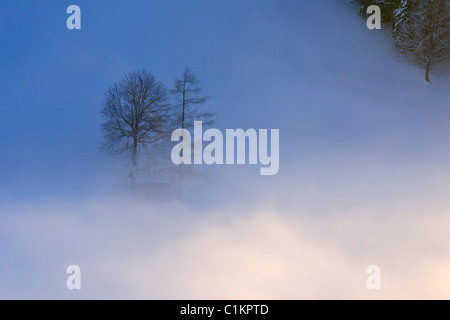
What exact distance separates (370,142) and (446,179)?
281cm

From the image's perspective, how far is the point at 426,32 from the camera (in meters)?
19.5

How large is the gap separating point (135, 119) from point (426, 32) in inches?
583

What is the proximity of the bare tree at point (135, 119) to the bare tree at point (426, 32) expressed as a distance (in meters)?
12.9

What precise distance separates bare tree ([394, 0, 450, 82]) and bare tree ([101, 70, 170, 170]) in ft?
42.5

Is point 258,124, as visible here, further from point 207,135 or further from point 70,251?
point 70,251

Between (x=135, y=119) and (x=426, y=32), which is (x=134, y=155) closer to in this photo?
(x=135, y=119)

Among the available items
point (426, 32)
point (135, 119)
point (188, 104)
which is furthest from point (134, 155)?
point (426, 32)

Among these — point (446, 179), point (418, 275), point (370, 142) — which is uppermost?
point (370, 142)

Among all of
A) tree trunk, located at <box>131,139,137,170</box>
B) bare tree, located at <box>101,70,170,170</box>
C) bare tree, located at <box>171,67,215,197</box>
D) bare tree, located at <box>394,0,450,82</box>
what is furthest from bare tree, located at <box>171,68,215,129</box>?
bare tree, located at <box>394,0,450,82</box>

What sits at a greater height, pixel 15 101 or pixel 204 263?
pixel 15 101

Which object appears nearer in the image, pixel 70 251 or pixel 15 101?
pixel 70 251

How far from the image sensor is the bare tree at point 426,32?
19297 mm

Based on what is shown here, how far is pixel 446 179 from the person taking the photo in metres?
13.3

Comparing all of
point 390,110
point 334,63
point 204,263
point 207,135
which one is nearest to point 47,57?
point 207,135
